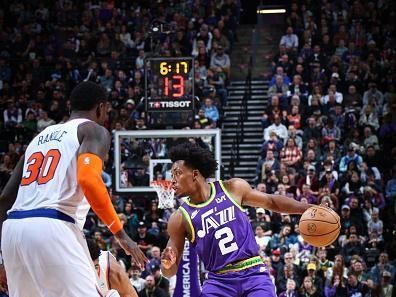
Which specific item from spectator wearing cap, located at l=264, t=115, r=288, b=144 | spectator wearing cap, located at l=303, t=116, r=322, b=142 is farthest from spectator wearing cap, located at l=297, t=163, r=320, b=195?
spectator wearing cap, located at l=264, t=115, r=288, b=144

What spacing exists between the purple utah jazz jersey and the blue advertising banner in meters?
6.48

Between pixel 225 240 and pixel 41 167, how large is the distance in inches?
91.0

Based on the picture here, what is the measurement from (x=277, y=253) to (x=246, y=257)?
7963 mm

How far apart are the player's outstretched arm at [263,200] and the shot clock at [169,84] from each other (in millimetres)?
8105

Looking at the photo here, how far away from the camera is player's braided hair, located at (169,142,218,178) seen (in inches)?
309

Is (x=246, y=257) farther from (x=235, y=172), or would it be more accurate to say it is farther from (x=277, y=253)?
(x=235, y=172)

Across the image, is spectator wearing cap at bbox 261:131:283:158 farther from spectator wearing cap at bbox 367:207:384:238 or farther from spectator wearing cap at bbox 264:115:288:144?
spectator wearing cap at bbox 367:207:384:238

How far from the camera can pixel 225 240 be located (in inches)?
295

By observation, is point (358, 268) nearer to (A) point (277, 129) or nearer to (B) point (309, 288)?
(B) point (309, 288)

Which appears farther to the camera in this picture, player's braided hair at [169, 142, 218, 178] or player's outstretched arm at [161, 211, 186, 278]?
player's braided hair at [169, 142, 218, 178]

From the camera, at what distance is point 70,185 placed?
5.59 metres

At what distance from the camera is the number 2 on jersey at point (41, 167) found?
561 centimetres

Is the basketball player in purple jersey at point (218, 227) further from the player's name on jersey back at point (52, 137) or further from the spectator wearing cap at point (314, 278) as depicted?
the spectator wearing cap at point (314, 278)

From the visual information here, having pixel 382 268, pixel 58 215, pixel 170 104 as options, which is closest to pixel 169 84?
pixel 170 104
